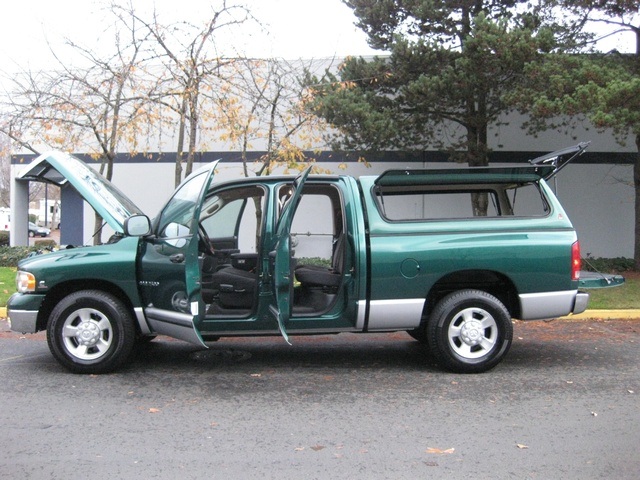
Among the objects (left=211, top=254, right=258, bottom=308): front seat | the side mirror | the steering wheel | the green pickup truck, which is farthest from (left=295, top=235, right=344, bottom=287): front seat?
the side mirror

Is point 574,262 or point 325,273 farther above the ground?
point 574,262

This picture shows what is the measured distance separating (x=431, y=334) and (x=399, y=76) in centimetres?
781

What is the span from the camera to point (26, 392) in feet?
17.0

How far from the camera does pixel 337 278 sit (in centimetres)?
602

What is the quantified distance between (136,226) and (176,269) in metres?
0.53

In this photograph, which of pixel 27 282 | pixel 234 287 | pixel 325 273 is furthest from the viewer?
pixel 325 273

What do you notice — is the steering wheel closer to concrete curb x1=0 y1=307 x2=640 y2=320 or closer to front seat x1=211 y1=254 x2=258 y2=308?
front seat x1=211 y1=254 x2=258 y2=308

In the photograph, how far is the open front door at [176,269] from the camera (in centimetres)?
527

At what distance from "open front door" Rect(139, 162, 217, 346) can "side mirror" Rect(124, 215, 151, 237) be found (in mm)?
205

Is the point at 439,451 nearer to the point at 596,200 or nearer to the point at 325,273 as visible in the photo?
the point at 325,273

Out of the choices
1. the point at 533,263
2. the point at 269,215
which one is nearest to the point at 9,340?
the point at 269,215

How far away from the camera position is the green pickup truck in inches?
219

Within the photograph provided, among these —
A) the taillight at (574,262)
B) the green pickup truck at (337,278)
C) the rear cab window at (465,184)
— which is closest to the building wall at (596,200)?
the rear cab window at (465,184)

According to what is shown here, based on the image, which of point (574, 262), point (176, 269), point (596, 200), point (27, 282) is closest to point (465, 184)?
point (574, 262)
